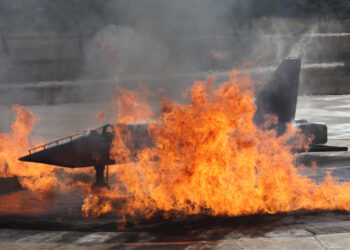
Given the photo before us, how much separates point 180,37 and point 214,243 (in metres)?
69.2

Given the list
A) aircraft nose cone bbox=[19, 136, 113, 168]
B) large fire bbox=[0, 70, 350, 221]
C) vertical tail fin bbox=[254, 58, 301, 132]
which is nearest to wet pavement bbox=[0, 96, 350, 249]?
large fire bbox=[0, 70, 350, 221]

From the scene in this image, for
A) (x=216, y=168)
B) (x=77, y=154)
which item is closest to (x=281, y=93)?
(x=216, y=168)

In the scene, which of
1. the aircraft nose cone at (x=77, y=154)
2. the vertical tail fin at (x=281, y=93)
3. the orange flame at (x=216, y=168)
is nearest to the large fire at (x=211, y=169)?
the orange flame at (x=216, y=168)

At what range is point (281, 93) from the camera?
72.1 ft

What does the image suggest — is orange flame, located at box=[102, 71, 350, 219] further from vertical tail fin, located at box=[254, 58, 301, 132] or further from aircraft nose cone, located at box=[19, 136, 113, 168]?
vertical tail fin, located at box=[254, 58, 301, 132]

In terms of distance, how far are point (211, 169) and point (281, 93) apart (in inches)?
312

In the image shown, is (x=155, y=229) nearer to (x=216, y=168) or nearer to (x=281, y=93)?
(x=216, y=168)

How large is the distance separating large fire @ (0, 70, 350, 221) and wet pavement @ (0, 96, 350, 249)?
0.66 m

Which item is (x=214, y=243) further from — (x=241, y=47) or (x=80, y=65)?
(x=241, y=47)

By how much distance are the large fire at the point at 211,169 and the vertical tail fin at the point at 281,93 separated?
4237 mm

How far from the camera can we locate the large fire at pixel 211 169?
51.4 ft

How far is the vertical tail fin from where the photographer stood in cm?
2192

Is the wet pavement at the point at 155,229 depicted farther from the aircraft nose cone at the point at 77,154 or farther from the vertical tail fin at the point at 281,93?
the vertical tail fin at the point at 281,93

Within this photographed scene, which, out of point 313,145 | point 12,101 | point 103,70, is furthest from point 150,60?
point 313,145
